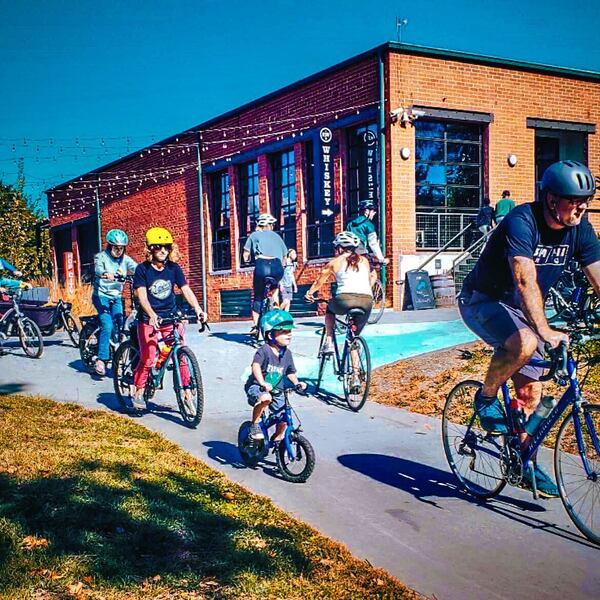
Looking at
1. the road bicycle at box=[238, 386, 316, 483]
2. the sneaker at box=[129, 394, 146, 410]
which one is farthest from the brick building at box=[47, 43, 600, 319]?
the road bicycle at box=[238, 386, 316, 483]

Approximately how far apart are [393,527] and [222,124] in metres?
18.8

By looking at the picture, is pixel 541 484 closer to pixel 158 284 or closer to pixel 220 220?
pixel 158 284

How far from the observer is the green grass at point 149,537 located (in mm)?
3217

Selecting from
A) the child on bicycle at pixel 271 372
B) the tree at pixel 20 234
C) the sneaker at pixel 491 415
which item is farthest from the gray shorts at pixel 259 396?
the tree at pixel 20 234

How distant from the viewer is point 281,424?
5184mm

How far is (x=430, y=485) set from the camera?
16.3 ft

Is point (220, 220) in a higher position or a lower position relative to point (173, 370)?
higher

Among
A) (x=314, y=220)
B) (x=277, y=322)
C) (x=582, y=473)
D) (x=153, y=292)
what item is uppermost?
(x=314, y=220)

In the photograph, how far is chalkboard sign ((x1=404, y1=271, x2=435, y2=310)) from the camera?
15.7 metres

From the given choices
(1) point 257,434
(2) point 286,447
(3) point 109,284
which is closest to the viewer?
(2) point 286,447

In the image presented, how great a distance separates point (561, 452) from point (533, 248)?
3.80 feet

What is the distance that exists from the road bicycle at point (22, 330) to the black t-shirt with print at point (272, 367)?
6.88m

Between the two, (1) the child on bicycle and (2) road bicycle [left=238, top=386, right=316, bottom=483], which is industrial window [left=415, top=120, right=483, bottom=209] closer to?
(1) the child on bicycle

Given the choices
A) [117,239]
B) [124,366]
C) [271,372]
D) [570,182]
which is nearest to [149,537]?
[271,372]
